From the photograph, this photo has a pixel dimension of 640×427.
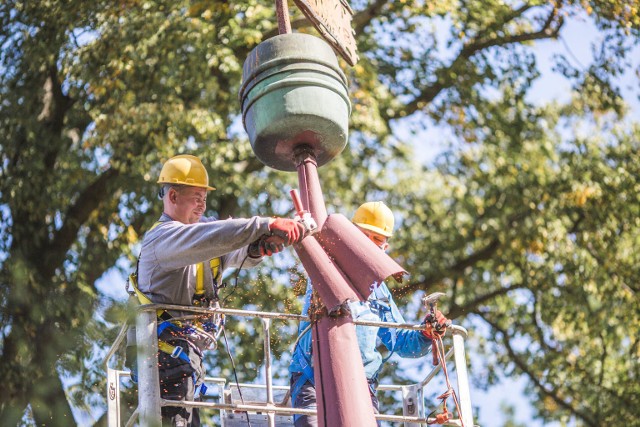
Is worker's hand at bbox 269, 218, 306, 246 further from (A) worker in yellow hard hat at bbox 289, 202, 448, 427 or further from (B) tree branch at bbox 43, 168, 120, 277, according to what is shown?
(B) tree branch at bbox 43, 168, 120, 277

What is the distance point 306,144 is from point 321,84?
0.28 m

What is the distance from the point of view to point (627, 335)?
1378cm

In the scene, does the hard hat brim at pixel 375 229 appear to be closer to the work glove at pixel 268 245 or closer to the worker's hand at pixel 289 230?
the work glove at pixel 268 245

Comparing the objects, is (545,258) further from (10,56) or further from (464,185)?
(10,56)

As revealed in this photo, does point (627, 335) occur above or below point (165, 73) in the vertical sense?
below

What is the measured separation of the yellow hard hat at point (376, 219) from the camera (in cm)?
623

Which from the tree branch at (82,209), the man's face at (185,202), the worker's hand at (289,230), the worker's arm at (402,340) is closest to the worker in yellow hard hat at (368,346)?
the worker's arm at (402,340)

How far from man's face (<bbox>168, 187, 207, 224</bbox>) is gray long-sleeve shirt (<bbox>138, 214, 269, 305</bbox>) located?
2.8 inches

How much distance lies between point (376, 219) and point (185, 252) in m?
1.73

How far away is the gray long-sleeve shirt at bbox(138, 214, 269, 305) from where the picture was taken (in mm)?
4562

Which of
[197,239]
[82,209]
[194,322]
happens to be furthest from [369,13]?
[197,239]

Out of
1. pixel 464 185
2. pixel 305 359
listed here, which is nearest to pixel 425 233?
pixel 464 185

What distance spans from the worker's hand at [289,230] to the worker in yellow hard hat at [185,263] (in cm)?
12

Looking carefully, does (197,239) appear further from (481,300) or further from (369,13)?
(481,300)
